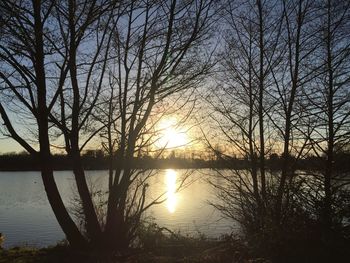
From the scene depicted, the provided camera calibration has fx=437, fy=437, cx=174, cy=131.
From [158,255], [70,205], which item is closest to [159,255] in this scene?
[158,255]

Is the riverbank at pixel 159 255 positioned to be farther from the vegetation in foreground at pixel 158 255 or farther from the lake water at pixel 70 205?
the lake water at pixel 70 205

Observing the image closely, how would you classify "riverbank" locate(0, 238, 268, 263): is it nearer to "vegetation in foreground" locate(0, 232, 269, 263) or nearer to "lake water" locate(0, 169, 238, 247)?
"vegetation in foreground" locate(0, 232, 269, 263)

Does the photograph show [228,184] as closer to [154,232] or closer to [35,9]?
[154,232]

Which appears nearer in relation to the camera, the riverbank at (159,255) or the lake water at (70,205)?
the riverbank at (159,255)

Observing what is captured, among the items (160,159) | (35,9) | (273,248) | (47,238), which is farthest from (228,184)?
(47,238)

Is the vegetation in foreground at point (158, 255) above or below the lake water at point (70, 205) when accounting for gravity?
above

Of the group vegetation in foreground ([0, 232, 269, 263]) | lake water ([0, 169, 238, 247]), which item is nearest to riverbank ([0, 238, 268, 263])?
vegetation in foreground ([0, 232, 269, 263])

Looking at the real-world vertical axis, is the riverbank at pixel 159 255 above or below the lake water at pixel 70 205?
above

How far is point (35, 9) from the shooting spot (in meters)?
8.20

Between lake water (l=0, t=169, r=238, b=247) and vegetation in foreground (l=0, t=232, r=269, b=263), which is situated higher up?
vegetation in foreground (l=0, t=232, r=269, b=263)

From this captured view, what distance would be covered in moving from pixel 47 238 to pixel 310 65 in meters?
15.6

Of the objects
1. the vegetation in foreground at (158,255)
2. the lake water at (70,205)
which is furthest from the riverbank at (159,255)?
the lake water at (70,205)

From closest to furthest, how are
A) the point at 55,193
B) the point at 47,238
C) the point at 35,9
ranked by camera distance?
the point at 35,9, the point at 55,193, the point at 47,238

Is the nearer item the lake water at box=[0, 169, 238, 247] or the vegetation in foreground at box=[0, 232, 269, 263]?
the vegetation in foreground at box=[0, 232, 269, 263]
